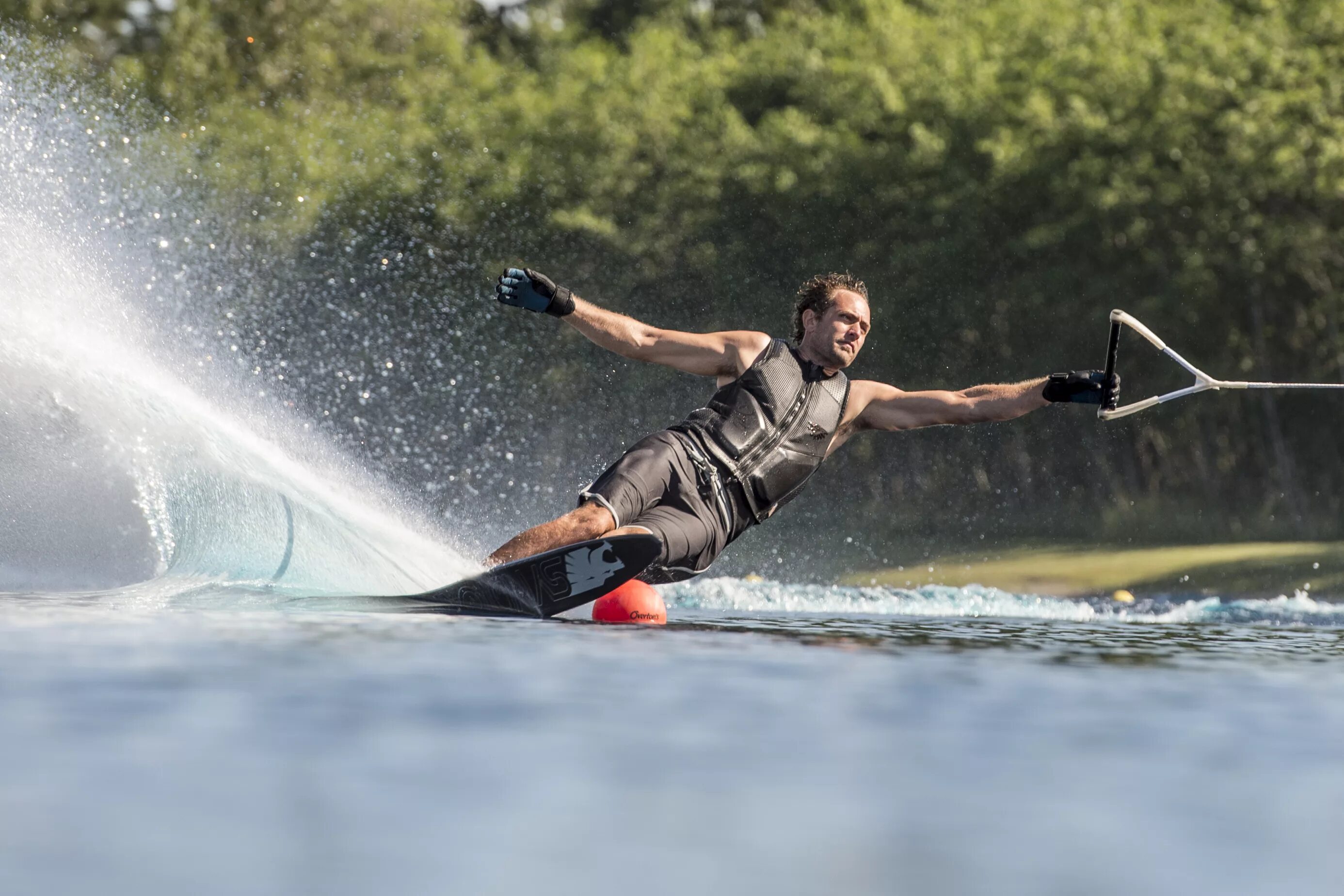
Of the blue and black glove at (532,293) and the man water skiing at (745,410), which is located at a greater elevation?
the blue and black glove at (532,293)

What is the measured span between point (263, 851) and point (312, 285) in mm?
18817

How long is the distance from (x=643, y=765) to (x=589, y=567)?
296 centimetres

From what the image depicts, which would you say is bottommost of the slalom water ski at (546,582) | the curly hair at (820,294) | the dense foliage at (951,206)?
the slalom water ski at (546,582)

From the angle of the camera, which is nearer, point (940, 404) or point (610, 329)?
point (610, 329)

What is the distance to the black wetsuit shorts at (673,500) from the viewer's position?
20.9 ft

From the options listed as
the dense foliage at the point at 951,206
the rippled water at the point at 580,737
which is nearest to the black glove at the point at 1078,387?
the rippled water at the point at 580,737

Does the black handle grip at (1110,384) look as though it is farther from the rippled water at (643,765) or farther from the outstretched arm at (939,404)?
the rippled water at (643,765)

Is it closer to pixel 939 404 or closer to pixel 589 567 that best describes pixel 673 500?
pixel 589 567

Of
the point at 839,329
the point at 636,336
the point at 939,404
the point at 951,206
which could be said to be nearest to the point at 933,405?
the point at 939,404

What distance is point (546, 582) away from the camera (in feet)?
19.6

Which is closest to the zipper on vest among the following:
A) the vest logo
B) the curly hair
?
the curly hair

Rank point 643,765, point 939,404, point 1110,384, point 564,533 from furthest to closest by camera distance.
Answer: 1. point 939,404
2. point 1110,384
3. point 564,533
4. point 643,765

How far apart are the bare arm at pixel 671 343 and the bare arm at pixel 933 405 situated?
484mm

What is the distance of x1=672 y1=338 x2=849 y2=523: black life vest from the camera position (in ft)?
21.8
